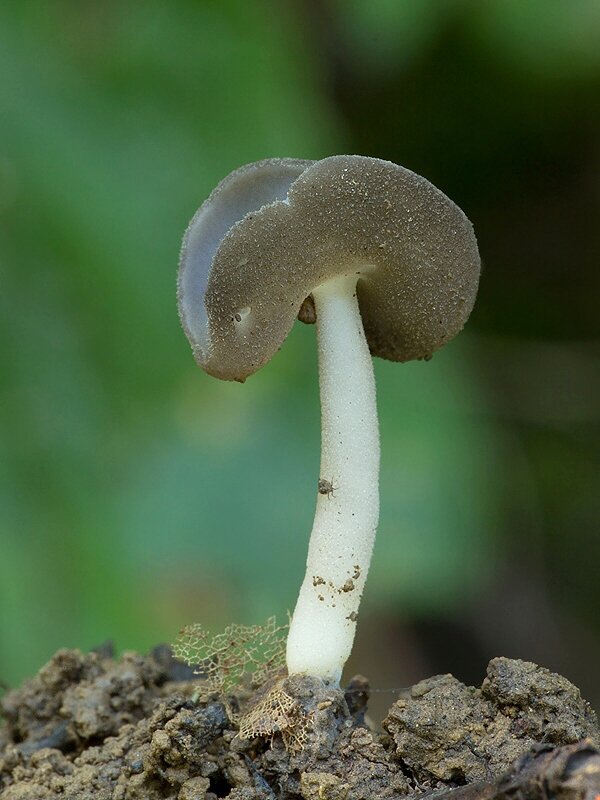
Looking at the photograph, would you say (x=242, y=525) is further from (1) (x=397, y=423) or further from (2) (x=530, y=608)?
(2) (x=530, y=608)

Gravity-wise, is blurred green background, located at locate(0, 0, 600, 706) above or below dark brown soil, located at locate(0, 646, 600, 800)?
above

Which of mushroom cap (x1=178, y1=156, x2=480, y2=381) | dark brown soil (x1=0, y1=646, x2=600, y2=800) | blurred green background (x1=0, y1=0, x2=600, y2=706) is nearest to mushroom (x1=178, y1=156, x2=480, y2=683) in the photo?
mushroom cap (x1=178, y1=156, x2=480, y2=381)

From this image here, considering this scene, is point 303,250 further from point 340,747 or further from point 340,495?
point 340,747

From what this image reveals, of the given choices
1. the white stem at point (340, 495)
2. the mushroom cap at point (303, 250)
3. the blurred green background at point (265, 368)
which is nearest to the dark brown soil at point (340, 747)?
the white stem at point (340, 495)

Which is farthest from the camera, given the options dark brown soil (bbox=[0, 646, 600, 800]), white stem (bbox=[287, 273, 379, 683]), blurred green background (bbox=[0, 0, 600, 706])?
blurred green background (bbox=[0, 0, 600, 706])

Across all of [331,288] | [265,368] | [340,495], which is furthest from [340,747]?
[265,368]

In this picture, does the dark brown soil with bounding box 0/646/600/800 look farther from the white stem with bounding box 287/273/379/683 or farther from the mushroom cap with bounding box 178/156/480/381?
the mushroom cap with bounding box 178/156/480/381

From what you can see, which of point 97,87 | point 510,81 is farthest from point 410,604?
point 97,87

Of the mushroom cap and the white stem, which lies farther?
the white stem
